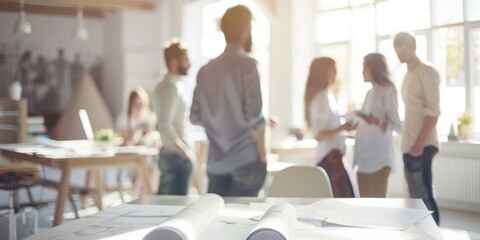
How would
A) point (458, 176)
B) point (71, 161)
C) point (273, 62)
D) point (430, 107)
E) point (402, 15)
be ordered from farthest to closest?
point (273, 62), point (402, 15), point (458, 176), point (71, 161), point (430, 107)

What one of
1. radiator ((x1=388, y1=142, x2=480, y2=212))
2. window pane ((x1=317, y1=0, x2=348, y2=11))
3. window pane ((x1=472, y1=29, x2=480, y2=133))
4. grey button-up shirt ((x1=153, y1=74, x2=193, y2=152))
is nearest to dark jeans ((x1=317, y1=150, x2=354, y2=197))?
grey button-up shirt ((x1=153, y1=74, x2=193, y2=152))

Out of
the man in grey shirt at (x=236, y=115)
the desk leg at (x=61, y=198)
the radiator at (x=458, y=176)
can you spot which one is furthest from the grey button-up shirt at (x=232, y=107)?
the radiator at (x=458, y=176)

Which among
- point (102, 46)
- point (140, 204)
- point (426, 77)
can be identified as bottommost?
point (140, 204)

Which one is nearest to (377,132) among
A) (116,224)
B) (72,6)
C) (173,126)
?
(173,126)

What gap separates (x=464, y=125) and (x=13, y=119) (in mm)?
4481

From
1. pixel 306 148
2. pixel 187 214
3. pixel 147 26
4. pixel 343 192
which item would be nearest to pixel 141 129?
pixel 306 148

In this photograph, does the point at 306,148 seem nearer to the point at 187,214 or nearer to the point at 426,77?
the point at 426,77

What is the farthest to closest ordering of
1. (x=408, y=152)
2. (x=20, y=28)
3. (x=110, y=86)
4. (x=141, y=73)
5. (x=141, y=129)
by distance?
(x=110, y=86) → (x=141, y=73) → (x=20, y=28) → (x=141, y=129) → (x=408, y=152)

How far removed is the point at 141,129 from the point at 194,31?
143 inches

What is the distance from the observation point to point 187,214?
155cm

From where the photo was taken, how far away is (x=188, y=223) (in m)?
1.47

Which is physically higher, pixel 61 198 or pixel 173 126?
pixel 173 126

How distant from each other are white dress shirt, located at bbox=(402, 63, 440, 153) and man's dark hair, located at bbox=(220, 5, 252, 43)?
1377 millimetres

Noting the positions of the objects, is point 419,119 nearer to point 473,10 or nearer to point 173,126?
point 173,126
